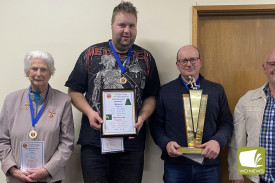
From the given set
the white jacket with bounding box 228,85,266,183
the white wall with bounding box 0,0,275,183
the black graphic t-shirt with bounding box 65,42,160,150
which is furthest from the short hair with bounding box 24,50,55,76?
the white jacket with bounding box 228,85,266,183

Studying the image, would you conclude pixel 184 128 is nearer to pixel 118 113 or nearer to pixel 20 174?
pixel 118 113

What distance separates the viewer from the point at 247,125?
197 cm

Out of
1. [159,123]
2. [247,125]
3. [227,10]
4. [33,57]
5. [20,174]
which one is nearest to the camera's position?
[20,174]

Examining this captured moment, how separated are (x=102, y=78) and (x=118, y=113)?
292mm

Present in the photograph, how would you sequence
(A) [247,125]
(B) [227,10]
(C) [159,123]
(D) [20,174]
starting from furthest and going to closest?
(B) [227,10] < (C) [159,123] < (A) [247,125] < (D) [20,174]

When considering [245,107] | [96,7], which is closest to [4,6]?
[96,7]

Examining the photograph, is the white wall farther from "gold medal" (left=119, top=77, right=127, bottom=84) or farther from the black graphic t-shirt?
"gold medal" (left=119, top=77, right=127, bottom=84)

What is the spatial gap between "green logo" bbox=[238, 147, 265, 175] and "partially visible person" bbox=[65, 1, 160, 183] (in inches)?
27.6

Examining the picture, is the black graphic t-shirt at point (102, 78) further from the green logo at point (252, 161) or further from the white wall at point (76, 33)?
the green logo at point (252, 161)

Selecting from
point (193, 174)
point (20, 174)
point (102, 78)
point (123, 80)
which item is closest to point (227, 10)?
point (123, 80)

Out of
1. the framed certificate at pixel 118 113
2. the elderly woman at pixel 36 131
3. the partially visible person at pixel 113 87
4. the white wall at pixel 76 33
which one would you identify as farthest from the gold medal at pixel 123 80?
the white wall at pixel 76 33

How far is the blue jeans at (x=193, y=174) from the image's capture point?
Result: 190cm

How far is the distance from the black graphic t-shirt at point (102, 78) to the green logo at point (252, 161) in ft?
2.30

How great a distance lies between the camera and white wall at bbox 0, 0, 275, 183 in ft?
7.99
